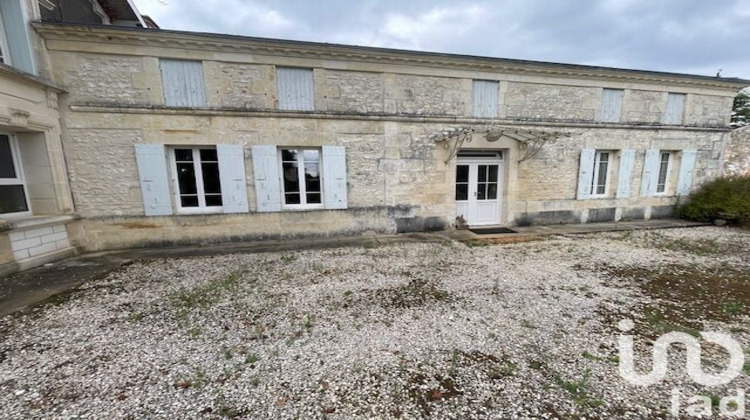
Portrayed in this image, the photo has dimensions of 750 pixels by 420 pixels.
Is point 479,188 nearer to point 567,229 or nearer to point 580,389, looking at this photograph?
point 567,229

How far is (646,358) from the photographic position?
Result: 7.72ft

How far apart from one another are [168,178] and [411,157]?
5403mm

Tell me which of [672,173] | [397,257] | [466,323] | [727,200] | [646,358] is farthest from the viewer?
[672,173]

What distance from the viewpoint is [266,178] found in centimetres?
618

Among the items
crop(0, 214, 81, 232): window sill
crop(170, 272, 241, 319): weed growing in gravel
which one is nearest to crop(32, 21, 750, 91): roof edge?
crop(0, 214, 81, 232): window sill

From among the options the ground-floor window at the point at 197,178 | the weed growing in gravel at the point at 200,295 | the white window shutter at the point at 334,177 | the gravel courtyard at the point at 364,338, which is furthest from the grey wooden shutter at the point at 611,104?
the ground-floor window at the point at 197,178

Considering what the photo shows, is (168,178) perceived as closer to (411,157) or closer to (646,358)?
(411,157)

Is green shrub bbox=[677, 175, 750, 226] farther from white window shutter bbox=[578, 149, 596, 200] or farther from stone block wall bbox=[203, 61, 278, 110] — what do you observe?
stone block wall bbox=[203, 61, 278, 110]

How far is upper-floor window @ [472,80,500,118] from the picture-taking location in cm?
694

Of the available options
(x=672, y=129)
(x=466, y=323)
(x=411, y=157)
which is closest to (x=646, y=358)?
(x=466, y=323)

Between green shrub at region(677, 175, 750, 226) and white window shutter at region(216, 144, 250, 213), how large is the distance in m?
12.6

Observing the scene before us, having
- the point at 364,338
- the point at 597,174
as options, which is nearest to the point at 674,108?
the point at 597,174

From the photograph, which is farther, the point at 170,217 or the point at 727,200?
the point at 727,200

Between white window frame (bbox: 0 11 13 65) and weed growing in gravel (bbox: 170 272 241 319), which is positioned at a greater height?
white window frame (bbox: 0 11 13 65)
